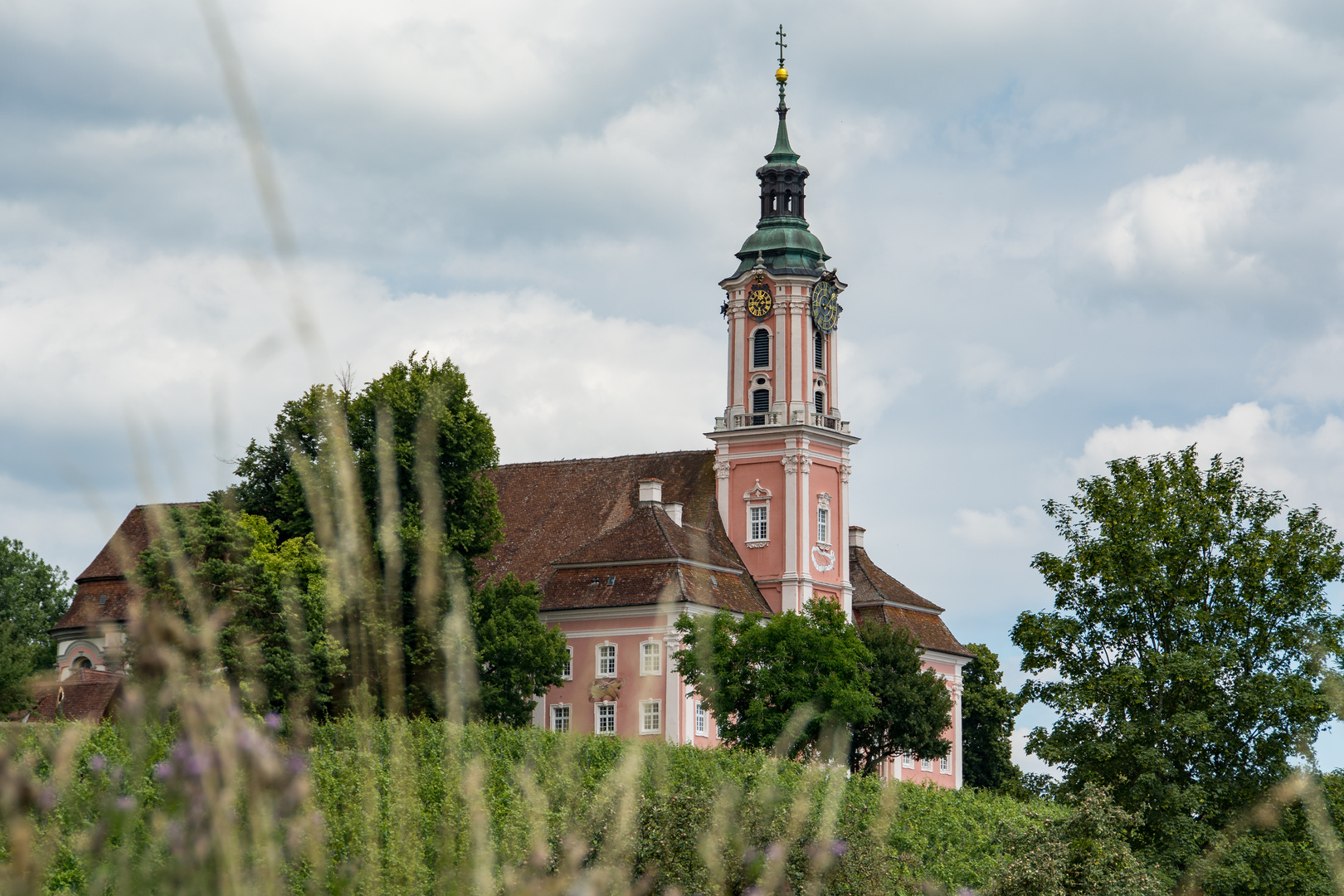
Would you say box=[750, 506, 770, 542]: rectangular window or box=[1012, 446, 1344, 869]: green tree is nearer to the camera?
box=[1012, 446, 1344, 869]: green tree

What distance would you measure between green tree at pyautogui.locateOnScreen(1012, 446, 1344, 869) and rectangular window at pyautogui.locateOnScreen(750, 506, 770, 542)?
31.9 metres

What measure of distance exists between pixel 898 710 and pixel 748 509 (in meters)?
15.2

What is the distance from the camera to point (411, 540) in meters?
40.2

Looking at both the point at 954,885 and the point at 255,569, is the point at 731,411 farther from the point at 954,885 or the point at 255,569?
the point at 954,885

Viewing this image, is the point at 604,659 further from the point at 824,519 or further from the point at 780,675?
the point at 780,675

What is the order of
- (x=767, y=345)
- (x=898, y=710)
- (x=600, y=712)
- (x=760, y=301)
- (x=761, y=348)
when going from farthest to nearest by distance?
(x=760, y=301)
(x=761, y=348)
(x=767, y=345)
(x=600, y=712)
(x=898, y=710)

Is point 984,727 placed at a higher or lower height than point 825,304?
lower

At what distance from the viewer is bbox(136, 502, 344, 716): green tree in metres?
2.67

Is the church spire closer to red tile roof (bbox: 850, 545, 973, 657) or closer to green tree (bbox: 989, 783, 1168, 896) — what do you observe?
red tile roof (bbox: 850, 545, 973, 657)

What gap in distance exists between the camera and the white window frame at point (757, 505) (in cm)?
6688

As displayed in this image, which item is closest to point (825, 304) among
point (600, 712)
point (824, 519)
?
point (824, 519)

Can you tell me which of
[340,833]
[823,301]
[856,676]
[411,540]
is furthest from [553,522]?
[340,833]

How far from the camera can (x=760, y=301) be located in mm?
68875

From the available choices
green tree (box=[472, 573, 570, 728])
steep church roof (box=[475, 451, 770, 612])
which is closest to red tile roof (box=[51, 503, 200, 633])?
steep church roof (box=[475, 451, 770, 612])
